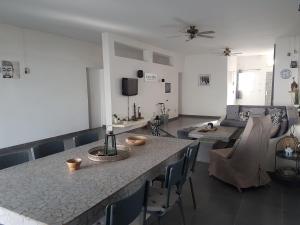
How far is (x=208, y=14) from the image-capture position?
4.47 meters

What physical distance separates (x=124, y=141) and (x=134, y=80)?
3926 mm

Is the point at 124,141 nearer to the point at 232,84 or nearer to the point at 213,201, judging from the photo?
the point at 213,201

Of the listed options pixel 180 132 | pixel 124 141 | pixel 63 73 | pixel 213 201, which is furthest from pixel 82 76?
pixel 213 201

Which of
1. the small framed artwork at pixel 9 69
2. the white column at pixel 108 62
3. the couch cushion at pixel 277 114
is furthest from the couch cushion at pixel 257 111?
the small framed artwork at pixel 9 69

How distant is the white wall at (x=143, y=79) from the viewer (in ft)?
19.7

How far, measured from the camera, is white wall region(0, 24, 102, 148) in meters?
5.12

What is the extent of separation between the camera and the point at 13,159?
7.06ft

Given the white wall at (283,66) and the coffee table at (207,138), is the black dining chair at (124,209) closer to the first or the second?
the coffee table at (207,138)

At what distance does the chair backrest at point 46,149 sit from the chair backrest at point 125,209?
1411mm

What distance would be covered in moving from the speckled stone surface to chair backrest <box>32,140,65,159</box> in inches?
12.2

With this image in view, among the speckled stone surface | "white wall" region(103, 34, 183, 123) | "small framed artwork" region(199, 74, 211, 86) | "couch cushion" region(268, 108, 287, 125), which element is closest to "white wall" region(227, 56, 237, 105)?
"small framed artwork" region(199, 74, 211, 86)

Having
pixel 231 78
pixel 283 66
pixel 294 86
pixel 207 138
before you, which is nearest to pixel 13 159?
pixel 207 138

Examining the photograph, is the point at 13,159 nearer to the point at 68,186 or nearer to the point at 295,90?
the point at 68,186

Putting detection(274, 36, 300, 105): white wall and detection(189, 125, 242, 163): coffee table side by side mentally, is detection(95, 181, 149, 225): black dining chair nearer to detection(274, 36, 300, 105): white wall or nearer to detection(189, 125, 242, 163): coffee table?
detection(189, 125, 242, 163): coffee table
